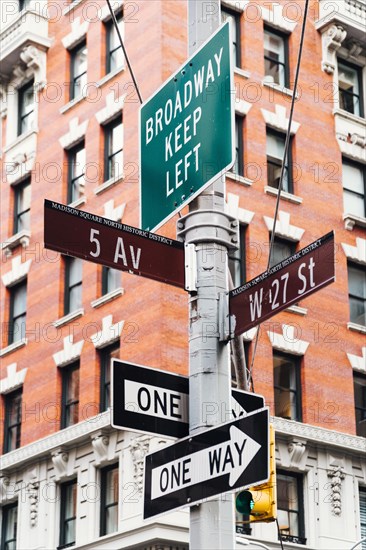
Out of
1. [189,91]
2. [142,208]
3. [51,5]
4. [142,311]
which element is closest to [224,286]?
[142,208]

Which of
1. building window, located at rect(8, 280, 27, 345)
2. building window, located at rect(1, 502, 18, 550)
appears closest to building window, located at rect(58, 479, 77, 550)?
building window, located at rect(1, 502, 18, 550)

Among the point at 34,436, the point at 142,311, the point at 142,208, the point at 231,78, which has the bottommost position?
the point at 142,208

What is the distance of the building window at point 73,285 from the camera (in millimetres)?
30820

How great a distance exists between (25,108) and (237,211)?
9460 mm

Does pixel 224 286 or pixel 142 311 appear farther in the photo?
pixel 142 311

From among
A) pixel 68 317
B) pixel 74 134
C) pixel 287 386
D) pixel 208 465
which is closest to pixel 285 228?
pixel 287 386

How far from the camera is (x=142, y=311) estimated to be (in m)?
27.8

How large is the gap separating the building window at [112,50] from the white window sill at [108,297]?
271 inches

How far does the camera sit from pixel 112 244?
8281 millimetres

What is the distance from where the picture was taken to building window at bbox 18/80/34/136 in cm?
3509

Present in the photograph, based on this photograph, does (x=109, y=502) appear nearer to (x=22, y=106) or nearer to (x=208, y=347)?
(x=22, y=106)

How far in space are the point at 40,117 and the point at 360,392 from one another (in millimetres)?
12725

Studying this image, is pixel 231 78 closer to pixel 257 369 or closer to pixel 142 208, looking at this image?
pixel 142 208

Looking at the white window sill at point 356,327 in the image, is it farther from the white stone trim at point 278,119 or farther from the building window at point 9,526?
the building window at point 9,526
